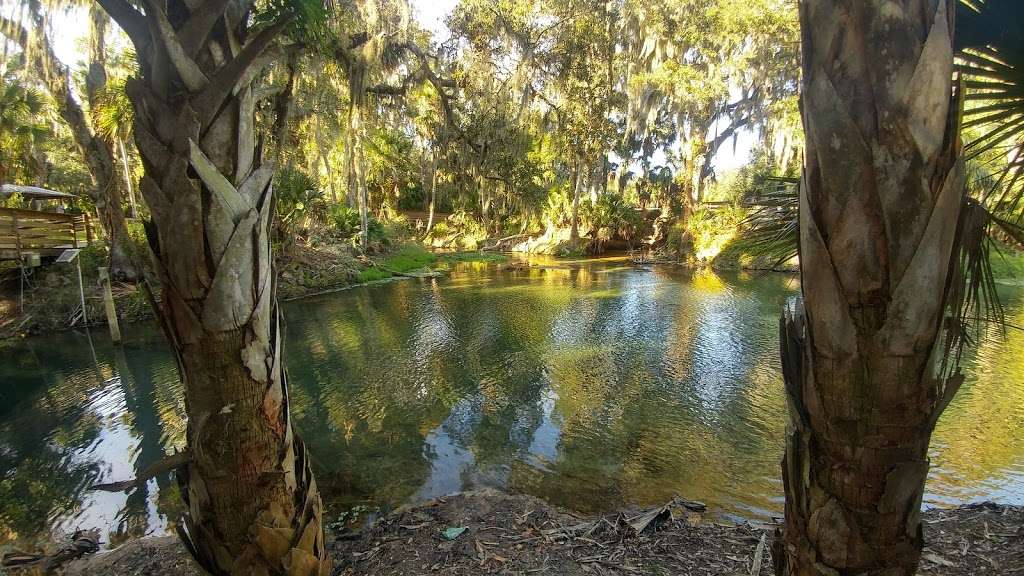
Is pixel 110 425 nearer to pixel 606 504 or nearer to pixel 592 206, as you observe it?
pixel 606 504

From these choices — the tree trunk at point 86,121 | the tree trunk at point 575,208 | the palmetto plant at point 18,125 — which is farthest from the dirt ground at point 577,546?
the tree trunk at point 575,208

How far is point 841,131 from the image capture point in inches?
42.9

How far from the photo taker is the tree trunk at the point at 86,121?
1225 cm

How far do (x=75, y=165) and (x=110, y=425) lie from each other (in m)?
33.7

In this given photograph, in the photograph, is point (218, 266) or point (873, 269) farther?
point (218, 266)

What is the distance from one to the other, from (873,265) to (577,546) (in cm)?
283

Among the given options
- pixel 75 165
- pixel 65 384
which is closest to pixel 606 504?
pixel 65 384

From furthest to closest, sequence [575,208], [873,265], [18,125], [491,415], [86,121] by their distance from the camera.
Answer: [575,208] < [18,125] < [86,121] < [491,415] < [873,265]

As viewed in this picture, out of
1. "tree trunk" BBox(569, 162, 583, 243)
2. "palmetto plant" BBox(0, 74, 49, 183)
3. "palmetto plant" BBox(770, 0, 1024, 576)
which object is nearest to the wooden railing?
"palmetto plant" BBox(0, 74, 49, 183)

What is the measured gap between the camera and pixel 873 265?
3.54 feet

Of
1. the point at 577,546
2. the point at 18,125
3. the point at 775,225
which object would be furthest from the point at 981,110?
the point at 18,125

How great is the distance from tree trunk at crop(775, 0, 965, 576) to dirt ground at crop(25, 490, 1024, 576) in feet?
6.48

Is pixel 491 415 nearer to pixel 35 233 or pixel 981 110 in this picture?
pixel 981 110

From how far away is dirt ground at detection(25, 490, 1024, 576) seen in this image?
285cm
